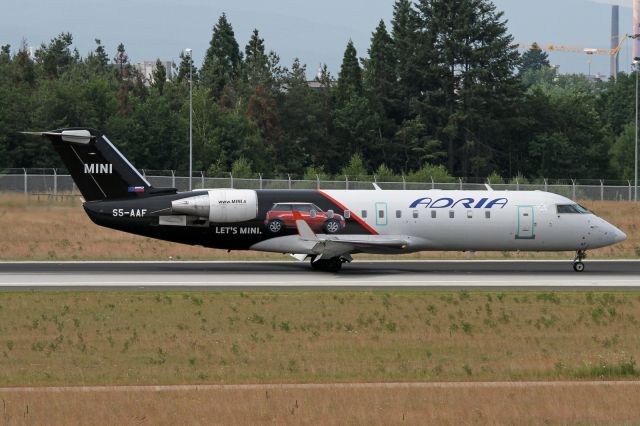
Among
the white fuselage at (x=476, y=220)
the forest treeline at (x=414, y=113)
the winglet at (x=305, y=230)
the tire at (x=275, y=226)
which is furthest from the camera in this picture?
the forest treeline at (x=414, y=113)

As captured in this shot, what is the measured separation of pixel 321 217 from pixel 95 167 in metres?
7.99

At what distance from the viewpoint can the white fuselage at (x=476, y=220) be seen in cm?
3984

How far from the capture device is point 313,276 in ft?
126

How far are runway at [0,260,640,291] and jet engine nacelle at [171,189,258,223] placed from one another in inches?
76.2

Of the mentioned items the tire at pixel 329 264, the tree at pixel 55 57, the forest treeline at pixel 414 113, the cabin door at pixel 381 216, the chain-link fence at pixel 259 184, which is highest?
the tree at pixel 55 57

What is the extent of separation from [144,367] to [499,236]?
21.5 metres

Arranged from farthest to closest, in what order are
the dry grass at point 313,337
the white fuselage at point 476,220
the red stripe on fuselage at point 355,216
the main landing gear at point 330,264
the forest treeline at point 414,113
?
the forest treeline at point 414,113
the white fuselage at point 476,220
the main landing gear at point 330,264
the red stripe on fuselage at point 355,216
the dry grass at point 313,337

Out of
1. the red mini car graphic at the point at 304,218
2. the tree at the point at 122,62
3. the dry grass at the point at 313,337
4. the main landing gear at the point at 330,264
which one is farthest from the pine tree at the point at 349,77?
the dry grass at the point at 313,337

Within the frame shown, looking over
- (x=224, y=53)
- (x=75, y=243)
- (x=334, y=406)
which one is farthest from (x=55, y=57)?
(x=334, y=406)

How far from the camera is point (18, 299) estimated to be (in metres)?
30.7

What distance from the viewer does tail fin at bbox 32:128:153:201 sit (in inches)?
1551

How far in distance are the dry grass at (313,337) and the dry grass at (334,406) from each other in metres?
1.50

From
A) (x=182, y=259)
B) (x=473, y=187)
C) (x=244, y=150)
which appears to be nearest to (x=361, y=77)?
(x=244, y=150)

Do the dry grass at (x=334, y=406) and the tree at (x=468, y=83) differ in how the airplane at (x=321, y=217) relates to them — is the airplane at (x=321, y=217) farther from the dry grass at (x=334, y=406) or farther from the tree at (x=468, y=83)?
the tree at (x=468, y=83)
